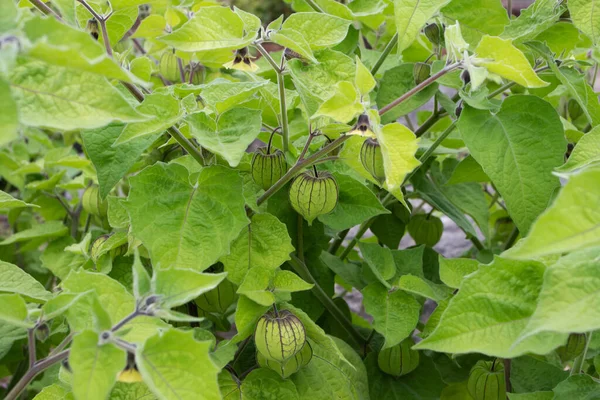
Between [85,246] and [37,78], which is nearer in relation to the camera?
Result: [37,78]

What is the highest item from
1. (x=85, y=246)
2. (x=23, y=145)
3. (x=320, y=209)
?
(x=320, y=209)

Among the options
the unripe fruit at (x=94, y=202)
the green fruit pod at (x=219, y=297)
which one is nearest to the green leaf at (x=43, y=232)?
the unripe fruit at (x=94, y=202)

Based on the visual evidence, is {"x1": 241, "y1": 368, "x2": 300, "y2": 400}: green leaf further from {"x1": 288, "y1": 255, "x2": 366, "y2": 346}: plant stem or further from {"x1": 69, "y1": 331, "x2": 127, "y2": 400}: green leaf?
{"x1": 69, "y1": 331, "x2": 127, "y2": 400}: green leaf

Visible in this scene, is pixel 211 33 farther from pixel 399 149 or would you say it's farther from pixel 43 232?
pixel 43 232

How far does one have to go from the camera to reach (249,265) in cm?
67

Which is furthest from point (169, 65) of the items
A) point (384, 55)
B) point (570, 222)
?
point (570, 222)

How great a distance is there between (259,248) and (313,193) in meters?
0.09

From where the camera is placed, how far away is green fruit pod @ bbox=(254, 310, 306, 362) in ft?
1.94

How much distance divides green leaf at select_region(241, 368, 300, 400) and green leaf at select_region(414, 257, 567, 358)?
232 mm

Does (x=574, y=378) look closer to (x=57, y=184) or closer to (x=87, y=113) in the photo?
(x=87, y=113)

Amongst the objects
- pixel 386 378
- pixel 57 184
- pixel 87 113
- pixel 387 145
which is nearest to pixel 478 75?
pixel 387 145

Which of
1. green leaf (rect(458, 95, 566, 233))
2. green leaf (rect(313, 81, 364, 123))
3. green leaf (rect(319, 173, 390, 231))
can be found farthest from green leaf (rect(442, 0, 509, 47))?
green leaf (rect(313, 81, 364, 123))

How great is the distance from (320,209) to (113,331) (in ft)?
0.93

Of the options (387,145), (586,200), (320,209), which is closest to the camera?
(586,200)
